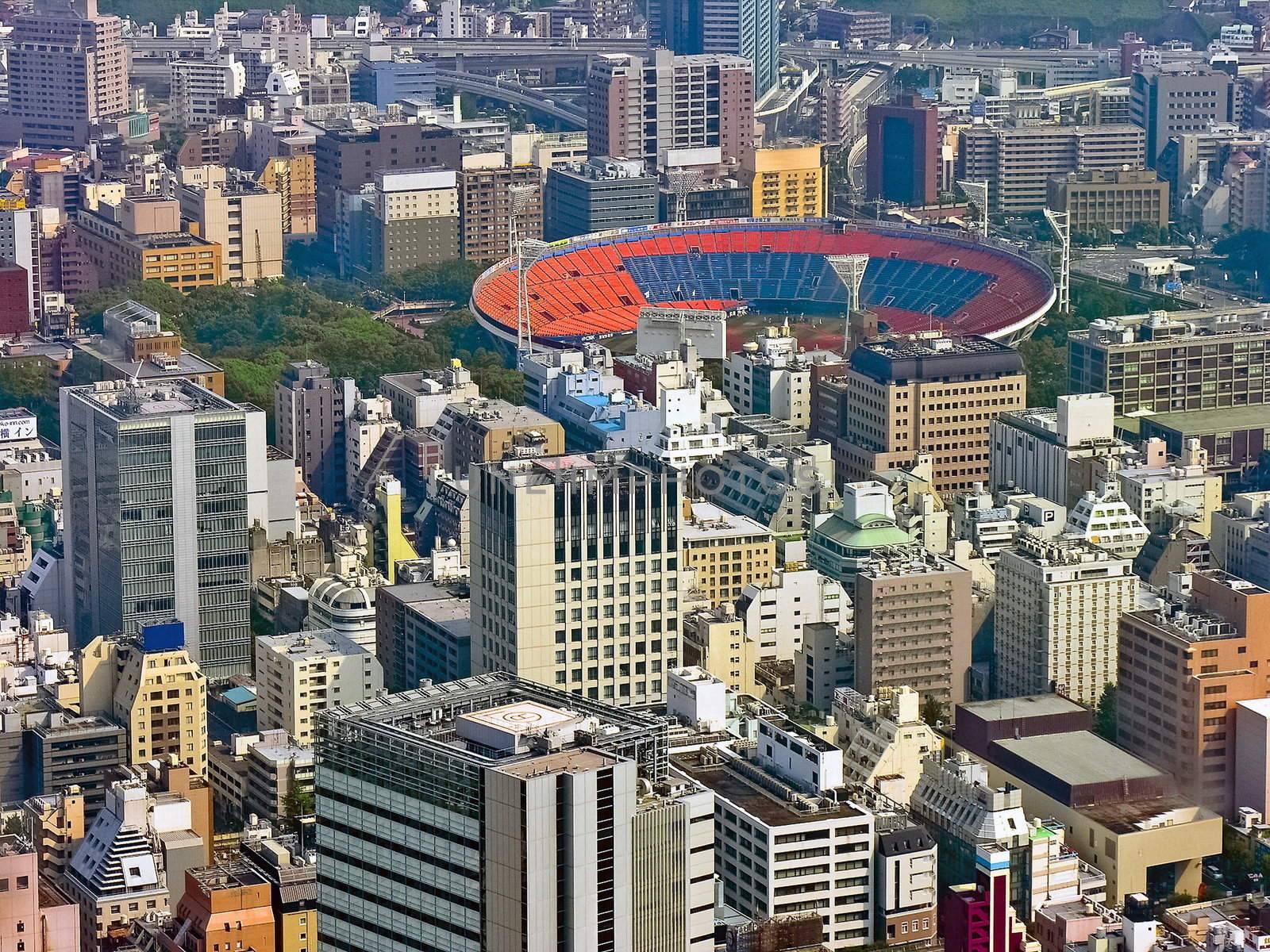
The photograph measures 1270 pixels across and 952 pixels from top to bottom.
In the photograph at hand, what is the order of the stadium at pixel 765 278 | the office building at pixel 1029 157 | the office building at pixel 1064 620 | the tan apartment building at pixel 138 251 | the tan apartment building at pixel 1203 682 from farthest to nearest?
the office building at pixel 1029 157
the tan apartment building at pixel 138 251
the stadium at pixel 765 278
the office building at pixel 1064 620
the tan apartment building at pixel 1203 682

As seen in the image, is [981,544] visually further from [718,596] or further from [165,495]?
[165,495]

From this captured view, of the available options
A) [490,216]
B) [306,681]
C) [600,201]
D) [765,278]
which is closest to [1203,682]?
[306,681]

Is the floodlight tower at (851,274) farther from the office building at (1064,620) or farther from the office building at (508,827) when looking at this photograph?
the office building at (508,827)

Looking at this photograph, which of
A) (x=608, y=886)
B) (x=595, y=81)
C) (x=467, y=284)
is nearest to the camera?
(x=608, y=886)

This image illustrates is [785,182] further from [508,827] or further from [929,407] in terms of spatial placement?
[508,827]

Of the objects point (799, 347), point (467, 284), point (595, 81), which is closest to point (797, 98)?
point (595, 81)

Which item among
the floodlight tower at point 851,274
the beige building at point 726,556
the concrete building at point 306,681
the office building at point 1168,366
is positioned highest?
the floodlight tower at point 851,274

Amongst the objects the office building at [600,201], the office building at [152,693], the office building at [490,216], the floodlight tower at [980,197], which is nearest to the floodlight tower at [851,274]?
the floodlight tower at [980,197]
